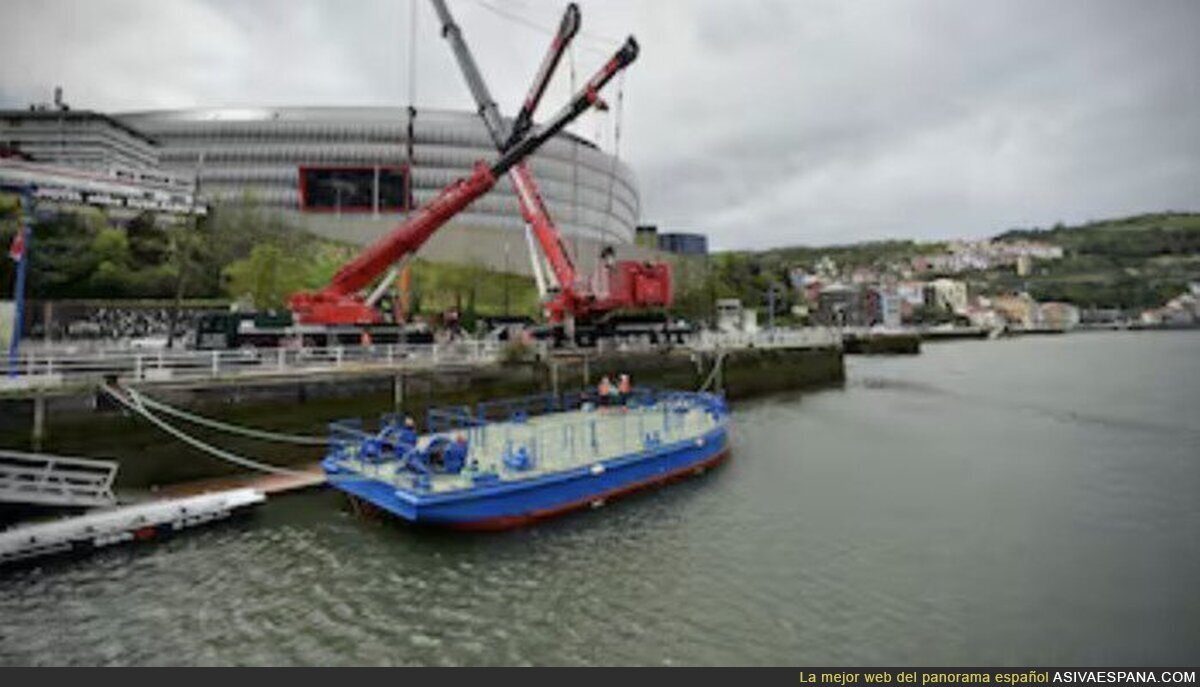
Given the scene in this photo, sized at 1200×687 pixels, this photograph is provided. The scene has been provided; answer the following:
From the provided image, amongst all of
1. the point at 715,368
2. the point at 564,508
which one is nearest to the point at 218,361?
the point at 564,508

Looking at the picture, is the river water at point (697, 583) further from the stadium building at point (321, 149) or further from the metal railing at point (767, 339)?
the stadium building at point (321, 149)

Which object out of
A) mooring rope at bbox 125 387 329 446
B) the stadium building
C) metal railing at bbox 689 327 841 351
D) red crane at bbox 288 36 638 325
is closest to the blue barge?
mooring rope at bbox 125 387 329 446

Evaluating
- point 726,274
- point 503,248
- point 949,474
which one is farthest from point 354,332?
point 726,274

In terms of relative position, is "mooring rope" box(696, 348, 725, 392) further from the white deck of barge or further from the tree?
the tree

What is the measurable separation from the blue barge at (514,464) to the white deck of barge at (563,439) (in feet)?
0.11

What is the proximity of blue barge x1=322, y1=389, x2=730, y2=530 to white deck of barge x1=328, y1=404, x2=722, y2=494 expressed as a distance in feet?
0.11

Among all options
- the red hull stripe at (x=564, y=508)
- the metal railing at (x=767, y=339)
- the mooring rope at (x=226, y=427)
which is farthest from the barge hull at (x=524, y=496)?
the metal railing at (x=767, y=339)

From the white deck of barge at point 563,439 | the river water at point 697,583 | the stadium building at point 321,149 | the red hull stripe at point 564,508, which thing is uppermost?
the stadium building at point 321,149

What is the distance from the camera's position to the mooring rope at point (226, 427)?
16.8m

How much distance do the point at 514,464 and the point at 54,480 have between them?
38.7ft

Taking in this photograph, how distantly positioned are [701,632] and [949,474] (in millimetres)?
15523

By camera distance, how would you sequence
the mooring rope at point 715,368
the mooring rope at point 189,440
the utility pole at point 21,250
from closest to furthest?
the utility pole at point 21,250, the mooring rope at point 189,440, the mooring rope at point 715,368

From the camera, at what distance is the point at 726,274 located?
9881 centimetres

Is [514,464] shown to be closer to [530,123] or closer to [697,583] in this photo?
[697,583]
